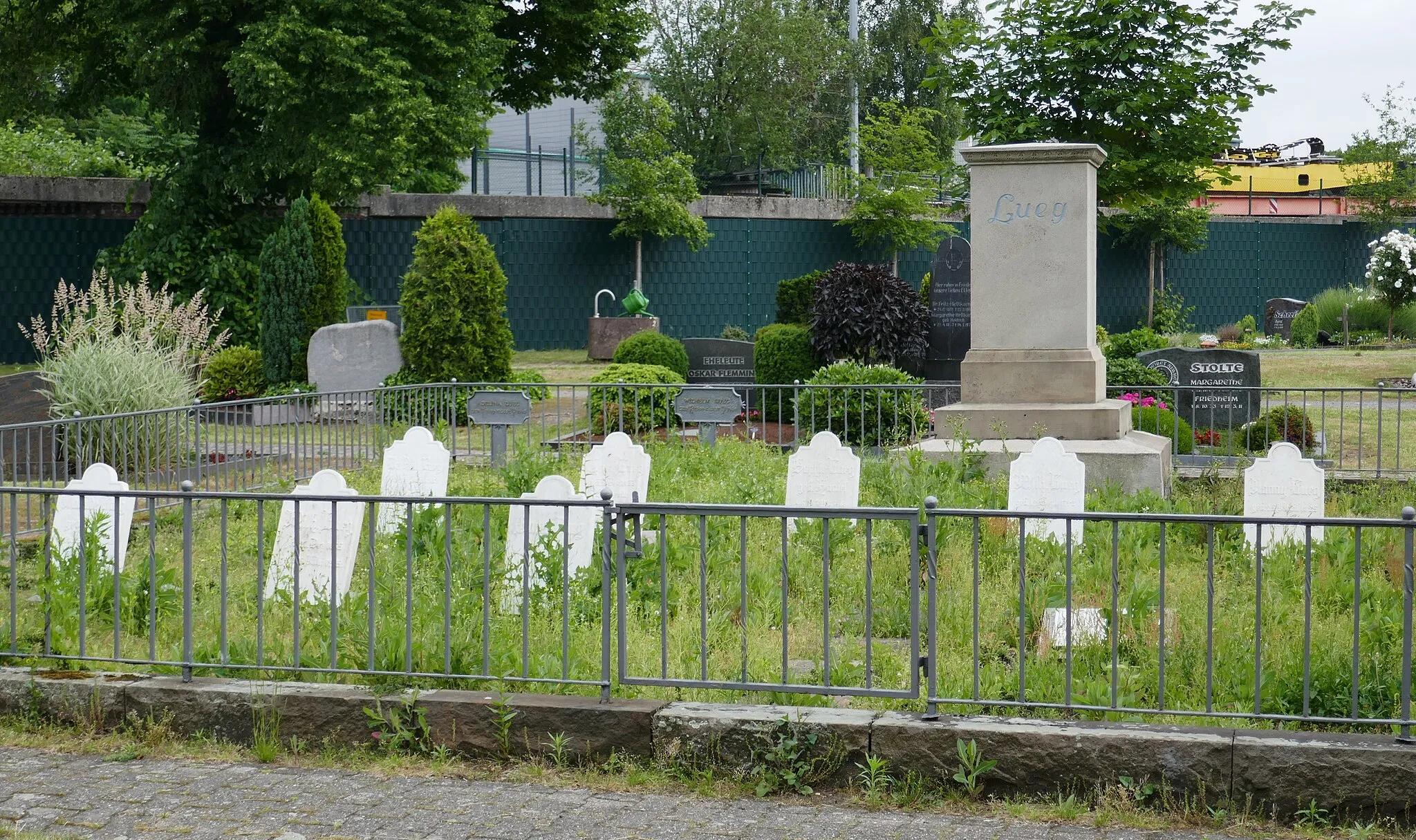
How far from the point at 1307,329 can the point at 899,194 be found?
9168 mm

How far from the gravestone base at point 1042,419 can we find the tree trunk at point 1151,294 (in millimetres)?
23415

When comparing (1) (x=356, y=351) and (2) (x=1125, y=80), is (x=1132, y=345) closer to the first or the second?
(2) (x=1125, y=80)

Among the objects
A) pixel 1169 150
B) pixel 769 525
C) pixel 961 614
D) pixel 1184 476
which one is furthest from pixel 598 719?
pixel 1169 150

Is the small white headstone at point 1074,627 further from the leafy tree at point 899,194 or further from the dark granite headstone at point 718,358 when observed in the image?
the leafy tree at point 899,194

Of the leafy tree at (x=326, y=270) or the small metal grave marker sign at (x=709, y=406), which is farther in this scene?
the leafy tree at (x=326, y=270)

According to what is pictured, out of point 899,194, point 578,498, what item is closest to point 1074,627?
point 578,498

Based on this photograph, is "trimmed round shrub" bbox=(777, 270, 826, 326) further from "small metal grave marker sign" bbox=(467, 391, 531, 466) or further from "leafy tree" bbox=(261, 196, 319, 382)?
"small metal grave marker sign" bbox=(467, 391, 531, 466)

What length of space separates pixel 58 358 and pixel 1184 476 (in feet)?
35.3

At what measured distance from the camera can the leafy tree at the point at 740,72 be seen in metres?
41.9

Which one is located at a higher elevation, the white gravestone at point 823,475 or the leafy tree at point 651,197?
the leafy tree at point 651,197

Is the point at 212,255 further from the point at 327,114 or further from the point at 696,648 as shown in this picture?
the point at 696,648

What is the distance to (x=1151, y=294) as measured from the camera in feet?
111

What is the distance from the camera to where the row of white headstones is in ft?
24.4

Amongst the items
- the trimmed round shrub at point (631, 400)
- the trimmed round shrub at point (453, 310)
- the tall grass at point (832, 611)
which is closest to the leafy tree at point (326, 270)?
the trimmed round shrub at point (453, 310)
